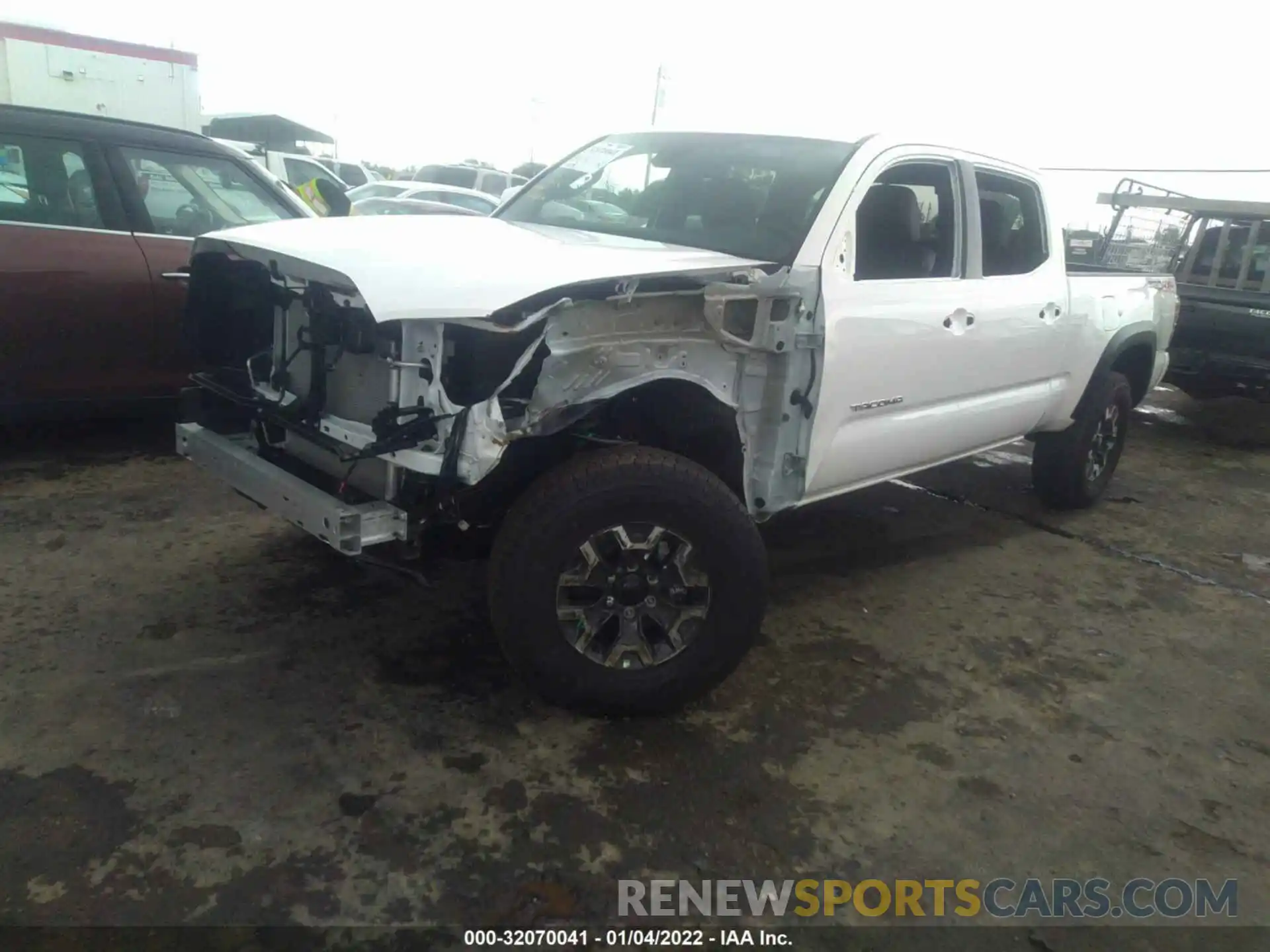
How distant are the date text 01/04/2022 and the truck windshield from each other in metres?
2.07

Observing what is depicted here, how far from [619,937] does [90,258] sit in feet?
13.2

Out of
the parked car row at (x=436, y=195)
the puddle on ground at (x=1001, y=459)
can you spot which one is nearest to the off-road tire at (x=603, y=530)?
the puddle on ground at (x=1001, y=459)

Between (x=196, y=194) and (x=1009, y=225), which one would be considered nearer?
(x=1009, y=225)

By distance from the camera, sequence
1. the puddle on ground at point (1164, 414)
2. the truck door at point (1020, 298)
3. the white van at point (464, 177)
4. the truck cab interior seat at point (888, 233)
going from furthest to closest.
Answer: the white van at point (464, 177) → the puddle on ground at point (1164, 414) → the truck door at point (1020, 298) → the truck cab interior seat at point (888, 233)

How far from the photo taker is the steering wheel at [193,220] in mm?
4855

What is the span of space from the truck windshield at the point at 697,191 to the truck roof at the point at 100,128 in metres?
2.02

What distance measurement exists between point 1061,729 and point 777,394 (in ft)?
4.85

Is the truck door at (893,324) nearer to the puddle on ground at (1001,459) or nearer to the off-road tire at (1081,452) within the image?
the off-road tire at (1081,452)

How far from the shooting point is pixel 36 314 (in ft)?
14.3

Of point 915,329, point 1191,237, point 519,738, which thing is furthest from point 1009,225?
point 1191,237

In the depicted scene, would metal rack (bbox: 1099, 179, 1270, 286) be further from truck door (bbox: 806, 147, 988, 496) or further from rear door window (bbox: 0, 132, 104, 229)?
rear door window (bbox: 0, 132, 104, 229)

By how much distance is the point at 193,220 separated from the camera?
491 cm

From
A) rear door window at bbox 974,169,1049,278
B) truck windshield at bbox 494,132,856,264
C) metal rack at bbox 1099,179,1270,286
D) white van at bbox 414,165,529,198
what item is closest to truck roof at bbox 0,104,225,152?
truck windshield at bbox 494,132,856,264

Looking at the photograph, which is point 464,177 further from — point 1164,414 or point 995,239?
point 995,239
